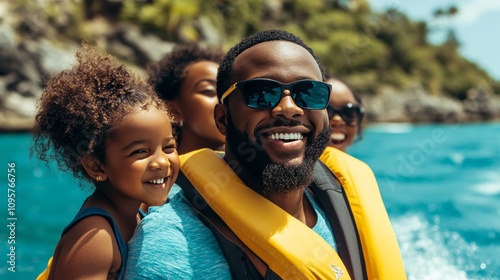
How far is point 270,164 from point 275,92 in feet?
0.94

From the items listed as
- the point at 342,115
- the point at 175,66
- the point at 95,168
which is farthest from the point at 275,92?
the point at 342,115

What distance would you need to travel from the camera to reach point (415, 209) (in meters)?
8.52

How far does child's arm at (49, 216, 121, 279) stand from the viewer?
2.08m

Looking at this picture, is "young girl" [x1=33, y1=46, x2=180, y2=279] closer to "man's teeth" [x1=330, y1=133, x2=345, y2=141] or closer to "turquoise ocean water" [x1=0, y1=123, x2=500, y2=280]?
"turquoise ocean water" [x1=0, y1=123, x2=500, y2=280]

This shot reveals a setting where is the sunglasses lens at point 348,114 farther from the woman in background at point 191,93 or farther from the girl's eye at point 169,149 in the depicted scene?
the girl's eye at point 169,149

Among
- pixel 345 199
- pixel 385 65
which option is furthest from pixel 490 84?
pixel 345 199

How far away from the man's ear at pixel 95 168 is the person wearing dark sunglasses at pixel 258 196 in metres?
0.29

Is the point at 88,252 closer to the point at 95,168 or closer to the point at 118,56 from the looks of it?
the point at 95,168

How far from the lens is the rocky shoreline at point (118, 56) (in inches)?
714

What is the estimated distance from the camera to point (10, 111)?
17938 mm

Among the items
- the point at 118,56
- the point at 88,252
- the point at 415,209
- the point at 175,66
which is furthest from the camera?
the point at 118,56

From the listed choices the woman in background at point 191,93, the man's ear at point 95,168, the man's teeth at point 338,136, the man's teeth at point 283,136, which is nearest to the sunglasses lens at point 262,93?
the man's teeth at point 283,136

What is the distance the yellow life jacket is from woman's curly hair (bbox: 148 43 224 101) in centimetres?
148

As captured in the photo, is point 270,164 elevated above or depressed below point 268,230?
above
